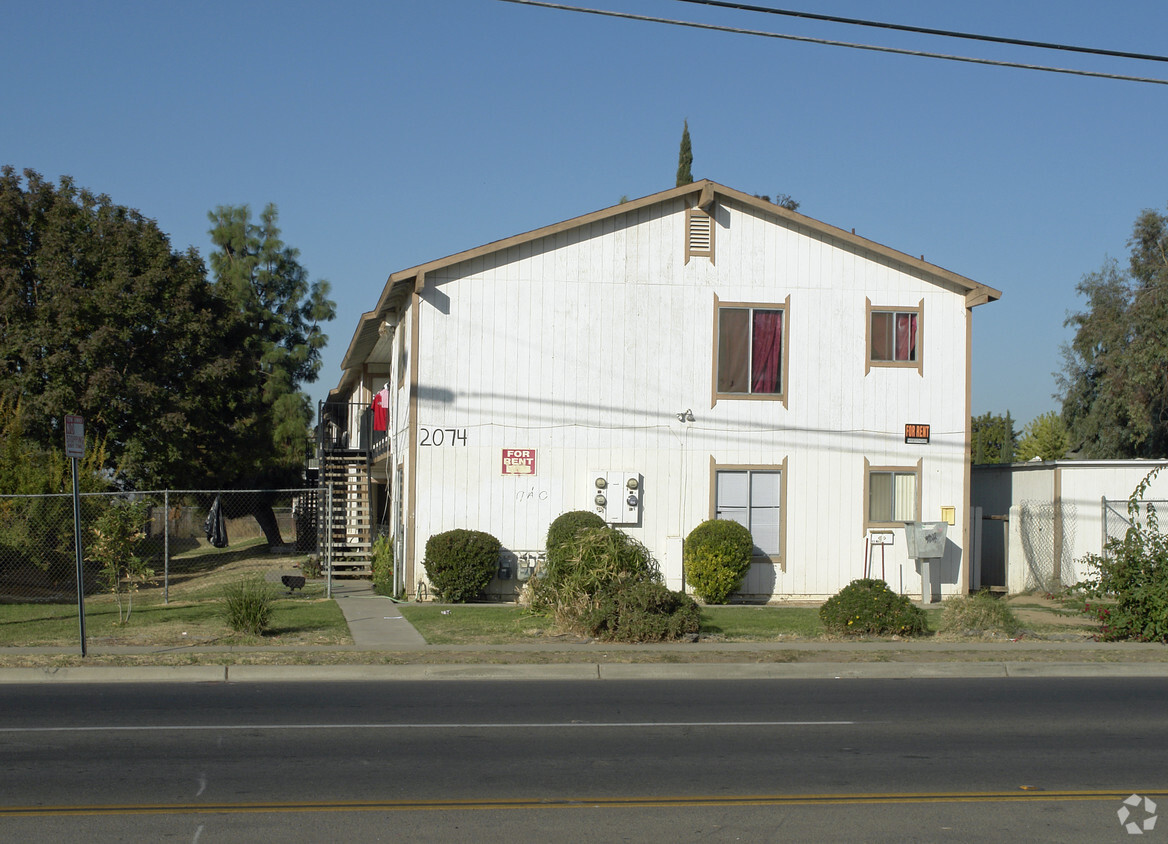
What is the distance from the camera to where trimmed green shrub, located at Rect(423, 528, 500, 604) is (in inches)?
750

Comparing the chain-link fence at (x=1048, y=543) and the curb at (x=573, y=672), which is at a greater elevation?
the chain-link fence at (x=1048, y=543)

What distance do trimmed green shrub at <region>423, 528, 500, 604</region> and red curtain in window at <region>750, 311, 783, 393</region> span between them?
6.09 m

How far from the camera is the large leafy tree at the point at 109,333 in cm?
2916

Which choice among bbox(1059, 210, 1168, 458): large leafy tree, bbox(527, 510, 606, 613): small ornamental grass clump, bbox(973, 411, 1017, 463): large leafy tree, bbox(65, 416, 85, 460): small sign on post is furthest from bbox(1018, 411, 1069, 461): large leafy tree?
bbox(65, 416, 85, 460): small sign on post

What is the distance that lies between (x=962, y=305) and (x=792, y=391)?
12.8ft

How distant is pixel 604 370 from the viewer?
2058cm

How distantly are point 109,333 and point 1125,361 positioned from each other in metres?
33.9

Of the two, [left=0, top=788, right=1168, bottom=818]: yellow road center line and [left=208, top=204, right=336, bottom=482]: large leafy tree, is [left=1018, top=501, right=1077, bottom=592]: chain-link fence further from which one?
[left=208, top=204, right=336, bottom=482]: large leafy tree

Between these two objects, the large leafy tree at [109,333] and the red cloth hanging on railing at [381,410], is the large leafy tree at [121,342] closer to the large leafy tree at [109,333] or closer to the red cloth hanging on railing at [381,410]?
the large leafy tree at [109,333]

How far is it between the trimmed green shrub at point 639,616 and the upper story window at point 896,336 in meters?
8.39

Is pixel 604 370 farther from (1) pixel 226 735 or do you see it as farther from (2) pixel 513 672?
(1) pixel 226 735

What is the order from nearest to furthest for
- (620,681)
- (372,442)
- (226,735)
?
1. (226,735)
2. (620,681)
3. (372,442)

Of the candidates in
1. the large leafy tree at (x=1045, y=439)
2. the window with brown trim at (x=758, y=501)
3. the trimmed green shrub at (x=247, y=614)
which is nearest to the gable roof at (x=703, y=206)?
the window with brown trim at (x=758, y=501)

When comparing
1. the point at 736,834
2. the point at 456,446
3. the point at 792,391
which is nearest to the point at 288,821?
the point at 736,834
